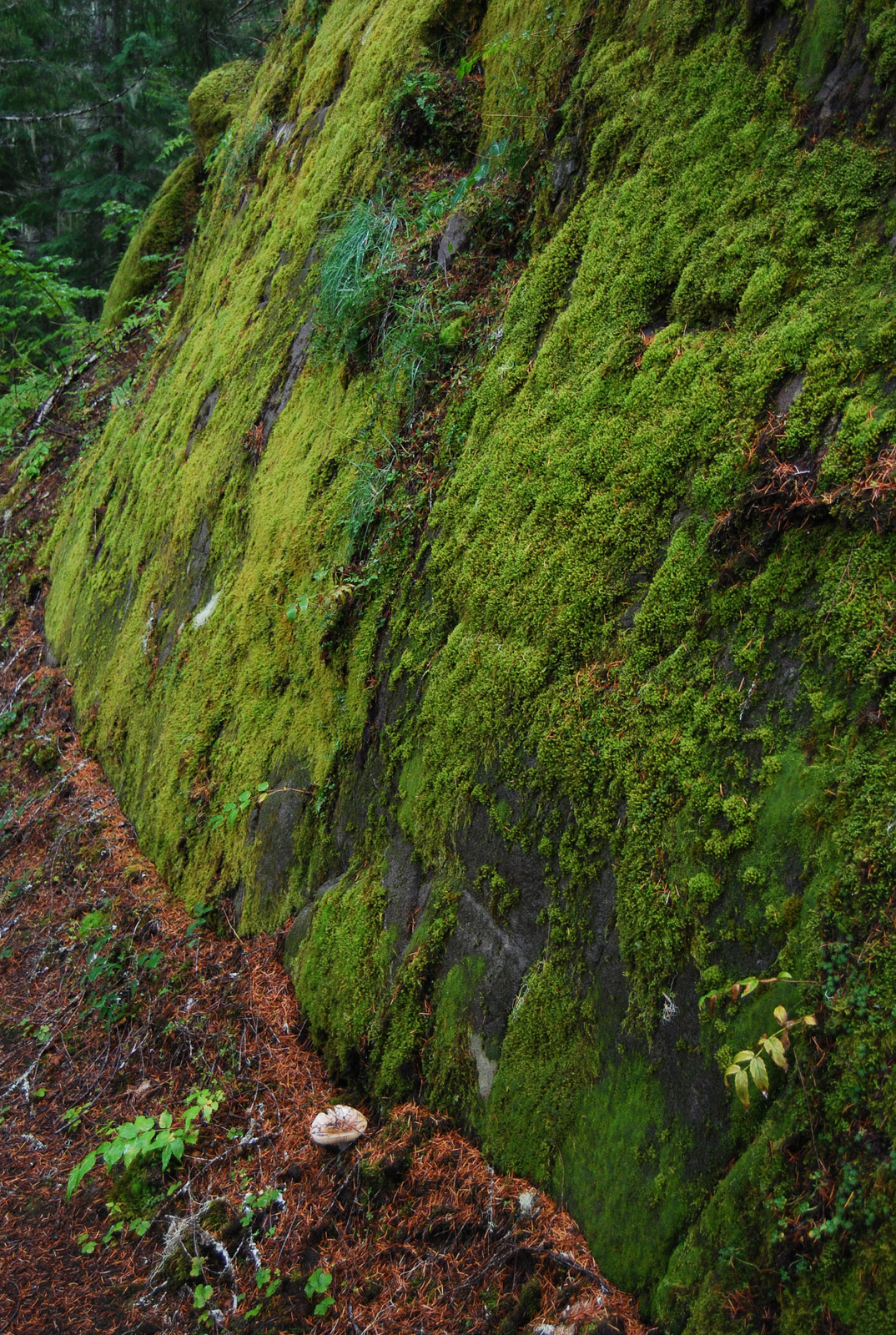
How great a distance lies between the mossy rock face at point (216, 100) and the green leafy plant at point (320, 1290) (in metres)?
12.6

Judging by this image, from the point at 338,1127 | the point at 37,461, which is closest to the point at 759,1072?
the point at 338,1127

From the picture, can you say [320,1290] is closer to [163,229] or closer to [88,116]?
[163,229]

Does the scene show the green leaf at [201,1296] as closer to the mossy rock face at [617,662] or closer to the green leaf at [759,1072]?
the mossy rock face at [617,662]

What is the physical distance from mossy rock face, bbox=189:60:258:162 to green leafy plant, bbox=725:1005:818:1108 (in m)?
12.6

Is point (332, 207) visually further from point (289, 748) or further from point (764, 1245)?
point (764, 1245)

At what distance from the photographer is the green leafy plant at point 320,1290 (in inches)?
99.5

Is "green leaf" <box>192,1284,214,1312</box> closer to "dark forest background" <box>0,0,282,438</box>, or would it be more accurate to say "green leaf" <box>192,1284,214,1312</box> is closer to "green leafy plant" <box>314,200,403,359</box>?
"green leafy plant" <box>314,200,403,359</box>

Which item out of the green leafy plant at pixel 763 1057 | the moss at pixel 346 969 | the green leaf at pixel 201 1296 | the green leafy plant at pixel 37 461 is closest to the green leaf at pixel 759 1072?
the green leafy plant at pixel 763 1057

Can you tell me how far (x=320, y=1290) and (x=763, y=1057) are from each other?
5.69 ft

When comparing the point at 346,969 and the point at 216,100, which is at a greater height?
the point at 216,100

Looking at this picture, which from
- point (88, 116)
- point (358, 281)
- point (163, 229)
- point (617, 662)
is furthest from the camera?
point (88, 116)

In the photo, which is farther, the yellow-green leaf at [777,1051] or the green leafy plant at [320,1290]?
the green leafy plant at [320,1290]

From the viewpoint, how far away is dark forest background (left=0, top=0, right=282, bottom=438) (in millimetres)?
15445

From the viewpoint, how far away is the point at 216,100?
1120 centimetres
